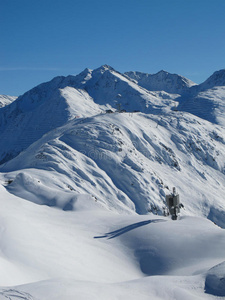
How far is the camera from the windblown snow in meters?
9.31

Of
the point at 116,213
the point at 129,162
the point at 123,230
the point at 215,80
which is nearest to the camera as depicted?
the point at 123,230

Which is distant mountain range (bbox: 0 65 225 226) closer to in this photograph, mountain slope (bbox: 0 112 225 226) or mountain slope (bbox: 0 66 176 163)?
mountain slope (bbox: 0 112 225 226)

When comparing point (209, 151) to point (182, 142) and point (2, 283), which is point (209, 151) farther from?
point (2, 283)

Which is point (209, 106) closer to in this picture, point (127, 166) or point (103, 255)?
point (127, 166)

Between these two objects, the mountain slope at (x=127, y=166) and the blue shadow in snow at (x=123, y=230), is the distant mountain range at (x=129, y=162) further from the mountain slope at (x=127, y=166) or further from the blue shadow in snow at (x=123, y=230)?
the blue shadow in snow at (x=123, y=230)

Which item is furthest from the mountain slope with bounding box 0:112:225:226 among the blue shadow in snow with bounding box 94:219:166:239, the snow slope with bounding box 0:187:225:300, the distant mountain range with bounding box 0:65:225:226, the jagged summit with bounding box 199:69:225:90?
the jagged summit with bounding box 199:69:225:90

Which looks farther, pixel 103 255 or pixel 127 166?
→ pixel 127 166

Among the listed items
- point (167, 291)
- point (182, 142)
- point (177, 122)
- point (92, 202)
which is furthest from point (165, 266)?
point (177, 122)

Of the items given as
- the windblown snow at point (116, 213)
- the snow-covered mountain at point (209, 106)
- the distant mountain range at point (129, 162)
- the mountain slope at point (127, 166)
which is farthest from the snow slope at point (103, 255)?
the snow-covered mountain at point (209, 106)

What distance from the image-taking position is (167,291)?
28.7ft

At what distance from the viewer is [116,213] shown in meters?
21.2

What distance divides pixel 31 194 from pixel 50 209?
403 centimetres

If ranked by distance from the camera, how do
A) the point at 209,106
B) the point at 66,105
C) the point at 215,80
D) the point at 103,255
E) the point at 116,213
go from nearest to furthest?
1. the point at 103,255
2. the point at 116,213
3. the point at 209,106
4. the point at 66,105
5. the point at 215,80

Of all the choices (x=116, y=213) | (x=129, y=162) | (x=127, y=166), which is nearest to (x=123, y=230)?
(x=116, y=213)
